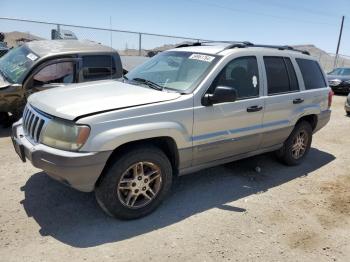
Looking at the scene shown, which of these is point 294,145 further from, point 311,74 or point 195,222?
point 195,222

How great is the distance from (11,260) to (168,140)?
1.89 meters

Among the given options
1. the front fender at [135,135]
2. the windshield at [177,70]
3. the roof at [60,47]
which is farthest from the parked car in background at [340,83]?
the front fender at [135,135]

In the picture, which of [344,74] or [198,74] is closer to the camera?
[198,74]

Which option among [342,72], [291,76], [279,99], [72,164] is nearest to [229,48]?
[279,99]

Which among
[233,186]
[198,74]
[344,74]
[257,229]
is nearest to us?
[257,229]

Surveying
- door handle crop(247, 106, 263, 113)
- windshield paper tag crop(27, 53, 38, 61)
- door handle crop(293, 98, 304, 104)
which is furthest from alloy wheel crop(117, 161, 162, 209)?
windshield paper tag crop(27, 53, 38, 61)

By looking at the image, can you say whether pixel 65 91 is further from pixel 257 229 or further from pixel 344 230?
pixel 344 230

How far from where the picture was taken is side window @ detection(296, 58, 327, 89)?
18.3ft

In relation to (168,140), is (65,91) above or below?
above

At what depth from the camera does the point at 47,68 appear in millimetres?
6613

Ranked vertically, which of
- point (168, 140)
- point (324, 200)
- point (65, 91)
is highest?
point (65, 91)

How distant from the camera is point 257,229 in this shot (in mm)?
3854

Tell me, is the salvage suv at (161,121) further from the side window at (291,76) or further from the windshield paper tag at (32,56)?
the windshield paper tag at (32,56)

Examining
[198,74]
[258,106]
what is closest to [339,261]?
[258,106]
